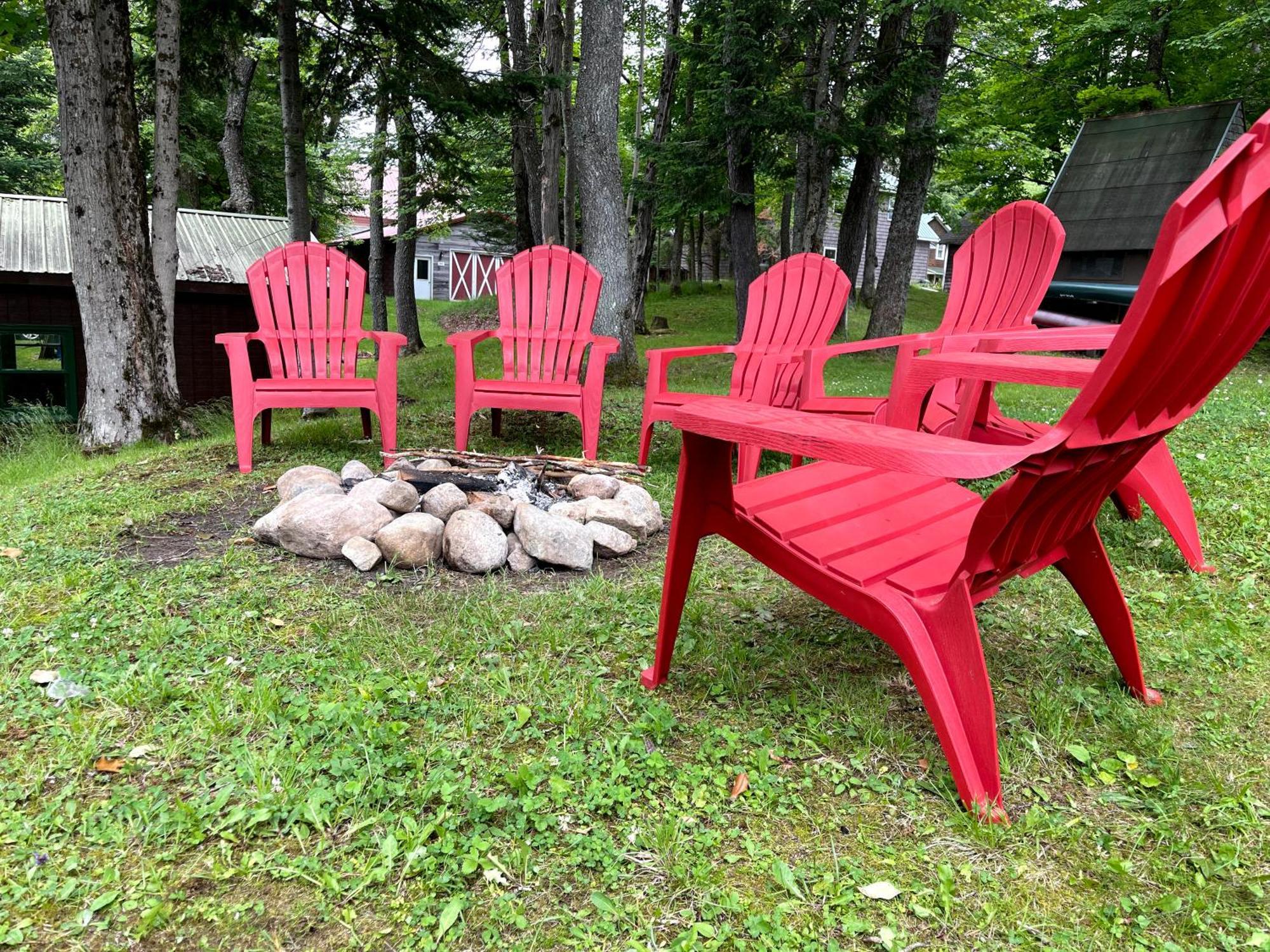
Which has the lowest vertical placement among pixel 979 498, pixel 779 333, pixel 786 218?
pixel 979 498

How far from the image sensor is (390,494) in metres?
2.97

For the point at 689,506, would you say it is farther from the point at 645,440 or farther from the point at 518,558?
the point at 645,440

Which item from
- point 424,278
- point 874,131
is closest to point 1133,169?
point 874,131

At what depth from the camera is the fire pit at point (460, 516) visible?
275cm

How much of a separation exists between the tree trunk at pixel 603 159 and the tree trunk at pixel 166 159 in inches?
122

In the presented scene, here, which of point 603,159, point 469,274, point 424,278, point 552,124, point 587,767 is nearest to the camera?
point 587,767

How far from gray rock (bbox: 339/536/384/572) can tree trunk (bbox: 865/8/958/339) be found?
25.0 ft

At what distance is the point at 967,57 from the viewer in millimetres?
11820

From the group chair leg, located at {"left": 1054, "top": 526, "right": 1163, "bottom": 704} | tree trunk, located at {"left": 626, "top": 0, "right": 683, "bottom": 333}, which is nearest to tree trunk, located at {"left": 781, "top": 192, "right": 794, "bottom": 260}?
tree trunk, located at {"left": 626, "top": 0, "right": 683, "bottom": 333}

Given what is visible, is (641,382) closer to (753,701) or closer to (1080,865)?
(753,701)

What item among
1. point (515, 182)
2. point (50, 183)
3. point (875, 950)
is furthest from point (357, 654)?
point (50, 183)

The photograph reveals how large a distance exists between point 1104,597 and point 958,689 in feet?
2.03

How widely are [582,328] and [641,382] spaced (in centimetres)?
303

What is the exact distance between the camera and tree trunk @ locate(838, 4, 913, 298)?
8148 millimetres
